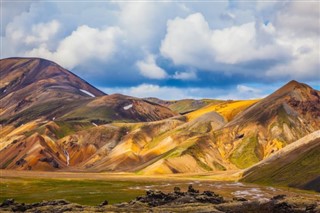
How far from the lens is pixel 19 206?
9338cm

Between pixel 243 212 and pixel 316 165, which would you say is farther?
pixel 316 165

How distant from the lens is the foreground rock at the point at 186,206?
8181cm

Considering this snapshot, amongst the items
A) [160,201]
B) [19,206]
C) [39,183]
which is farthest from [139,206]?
[39,183]

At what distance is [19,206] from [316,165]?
450 ft

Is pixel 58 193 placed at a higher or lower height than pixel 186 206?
higher

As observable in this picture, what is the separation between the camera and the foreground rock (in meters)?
81.8

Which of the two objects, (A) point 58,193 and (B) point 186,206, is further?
(A) point 58,193

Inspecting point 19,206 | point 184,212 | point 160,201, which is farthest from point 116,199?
point 184,212

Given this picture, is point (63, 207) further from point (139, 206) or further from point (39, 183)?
point (39, 183)

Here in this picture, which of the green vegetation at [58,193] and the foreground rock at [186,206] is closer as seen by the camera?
the foreground rock at [186,206]

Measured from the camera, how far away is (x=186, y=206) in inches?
3524

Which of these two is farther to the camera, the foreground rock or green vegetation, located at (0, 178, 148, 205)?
green vegetation, located at (0, 178, 148, 205)

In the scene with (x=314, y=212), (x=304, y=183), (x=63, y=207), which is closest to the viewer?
(x=314, y=212)

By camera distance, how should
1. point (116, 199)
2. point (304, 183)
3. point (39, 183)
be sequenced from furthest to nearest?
point (39, 183) → point (304, 183) → point (116, 199)
